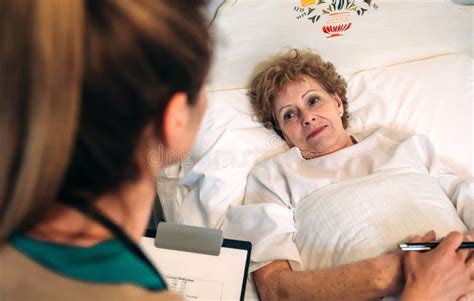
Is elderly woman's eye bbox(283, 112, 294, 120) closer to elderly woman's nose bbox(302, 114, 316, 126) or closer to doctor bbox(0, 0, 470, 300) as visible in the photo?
elderly woman's nose bbox(302, 114, 316, 126)

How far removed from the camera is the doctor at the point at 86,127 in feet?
1.26

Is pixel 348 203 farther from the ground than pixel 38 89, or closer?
closer

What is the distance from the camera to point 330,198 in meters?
1.11

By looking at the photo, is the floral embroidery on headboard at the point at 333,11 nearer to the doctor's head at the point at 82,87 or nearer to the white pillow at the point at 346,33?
the white pillow at the point at 346,33

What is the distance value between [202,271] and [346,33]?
0.97m

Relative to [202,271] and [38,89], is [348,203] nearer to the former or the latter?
[202,271]

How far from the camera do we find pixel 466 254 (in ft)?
3.07

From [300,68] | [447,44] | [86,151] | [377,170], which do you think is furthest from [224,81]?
[86,151]

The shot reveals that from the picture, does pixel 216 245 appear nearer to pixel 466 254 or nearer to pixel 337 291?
pixel 337 291

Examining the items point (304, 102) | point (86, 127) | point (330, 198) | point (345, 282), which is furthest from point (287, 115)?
point (86, 127)

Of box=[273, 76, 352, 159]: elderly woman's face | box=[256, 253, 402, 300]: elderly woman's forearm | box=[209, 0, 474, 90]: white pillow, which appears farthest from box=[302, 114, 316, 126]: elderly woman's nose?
box=[256, 253, 402, 300]: elderly woman's forearm

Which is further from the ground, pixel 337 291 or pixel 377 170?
pixel 377 170

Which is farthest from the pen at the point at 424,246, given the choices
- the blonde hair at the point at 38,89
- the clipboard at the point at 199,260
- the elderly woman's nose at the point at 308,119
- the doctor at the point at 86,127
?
the blonde hair at the point at 38,89

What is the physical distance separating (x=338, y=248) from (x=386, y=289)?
147 mm
